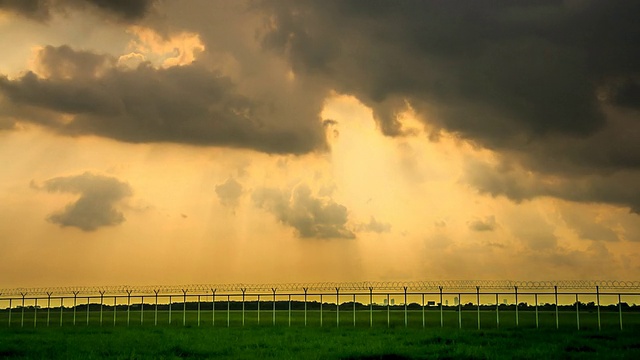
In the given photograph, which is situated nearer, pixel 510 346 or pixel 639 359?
pixel 639 359

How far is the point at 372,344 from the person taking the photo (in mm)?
40938

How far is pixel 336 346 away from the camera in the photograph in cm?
4034

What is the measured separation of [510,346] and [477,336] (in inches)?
231

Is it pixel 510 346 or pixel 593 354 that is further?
pixel 510 346

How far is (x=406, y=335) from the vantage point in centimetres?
4778

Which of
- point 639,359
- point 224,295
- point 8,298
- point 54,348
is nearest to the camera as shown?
point 639,359

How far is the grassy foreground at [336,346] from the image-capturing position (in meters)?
36.7

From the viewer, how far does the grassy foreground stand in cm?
3672

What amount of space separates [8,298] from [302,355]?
53470 millimetres

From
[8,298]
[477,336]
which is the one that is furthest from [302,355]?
[8,298]

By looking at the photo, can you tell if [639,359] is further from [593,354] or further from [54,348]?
[54,348]

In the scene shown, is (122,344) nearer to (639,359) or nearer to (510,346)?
(510,346)

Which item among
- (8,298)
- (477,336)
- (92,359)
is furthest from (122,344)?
(8,298)

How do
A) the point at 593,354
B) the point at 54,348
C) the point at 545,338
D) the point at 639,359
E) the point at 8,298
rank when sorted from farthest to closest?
1. the point at 8,298
2. the point at 545,338
3. the point at 54,348
4. the point at 593,354
5. the point at 639,359
